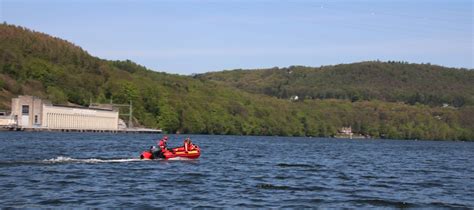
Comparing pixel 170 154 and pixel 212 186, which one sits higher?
pixel 170 154

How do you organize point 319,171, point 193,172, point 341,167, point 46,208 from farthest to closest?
1. point 341,167
2. point 319,171
3. point 193,172
4. point 46,208

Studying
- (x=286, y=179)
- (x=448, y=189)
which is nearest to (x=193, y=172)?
(x=286, y=179)

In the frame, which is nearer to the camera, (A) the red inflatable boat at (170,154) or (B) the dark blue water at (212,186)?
(B) the dark blue water at (212,186)

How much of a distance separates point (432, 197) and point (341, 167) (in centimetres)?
2807

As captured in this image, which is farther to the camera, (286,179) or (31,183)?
(286,179)

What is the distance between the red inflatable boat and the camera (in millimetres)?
74688

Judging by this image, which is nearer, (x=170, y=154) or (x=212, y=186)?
(x=212, y=186)

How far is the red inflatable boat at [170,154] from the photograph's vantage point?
74.7 m

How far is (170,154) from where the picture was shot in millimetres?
77312

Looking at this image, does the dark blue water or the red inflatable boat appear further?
the red inflatable boat

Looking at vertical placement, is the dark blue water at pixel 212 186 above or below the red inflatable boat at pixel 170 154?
below

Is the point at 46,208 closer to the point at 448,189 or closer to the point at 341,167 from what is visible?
the point at 448,189

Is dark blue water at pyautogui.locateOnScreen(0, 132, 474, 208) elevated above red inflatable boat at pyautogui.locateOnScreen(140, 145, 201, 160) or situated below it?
below

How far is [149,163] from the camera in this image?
71750 mm
